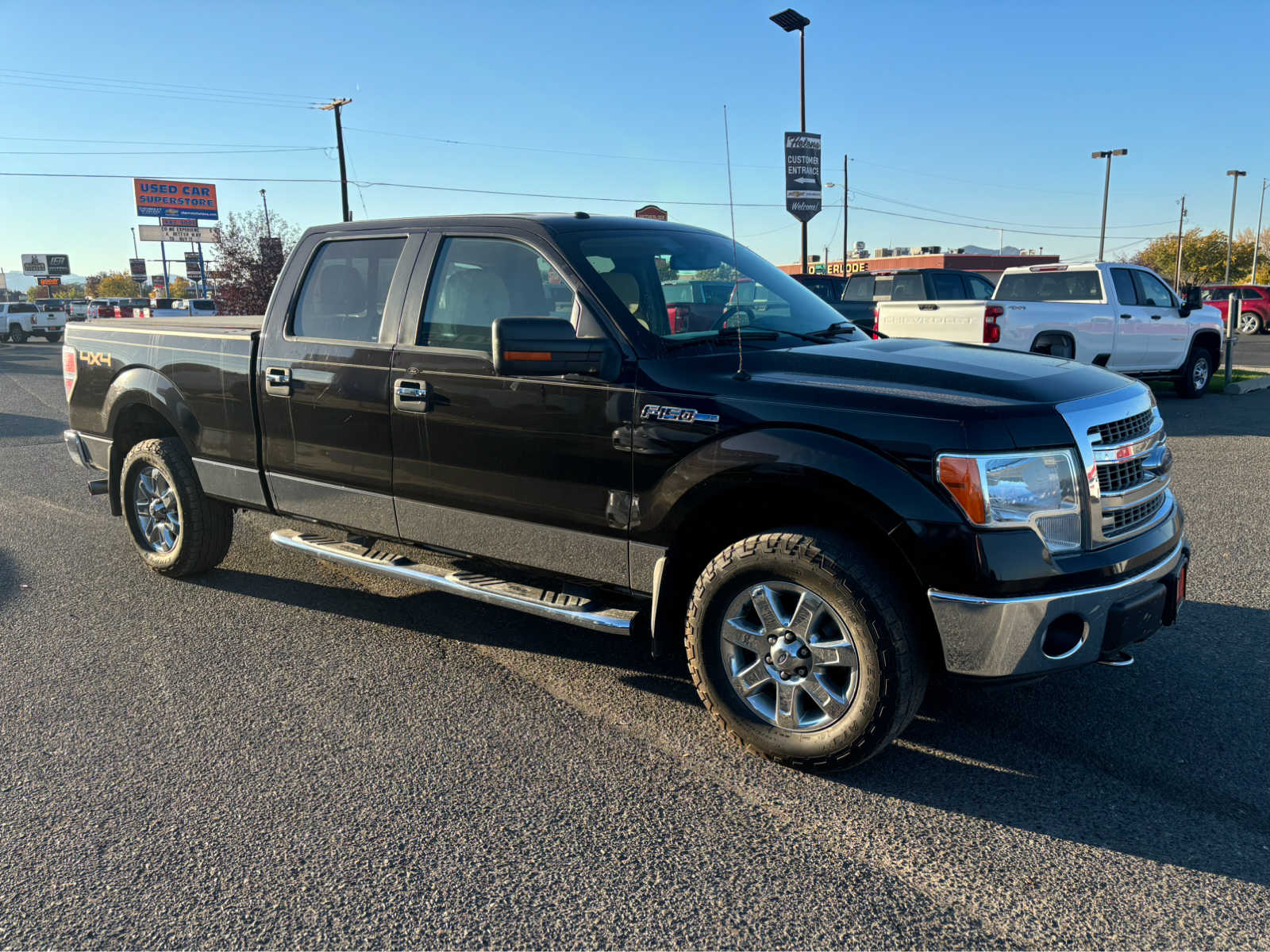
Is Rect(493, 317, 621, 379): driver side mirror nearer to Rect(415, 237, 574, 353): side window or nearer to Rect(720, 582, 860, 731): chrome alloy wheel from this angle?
Rect(415, 237, 574, 353): side window

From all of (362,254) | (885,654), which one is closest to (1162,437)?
(885,654)

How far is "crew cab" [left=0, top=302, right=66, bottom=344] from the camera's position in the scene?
4116 cm

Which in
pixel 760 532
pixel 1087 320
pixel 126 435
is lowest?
pixel 760 532

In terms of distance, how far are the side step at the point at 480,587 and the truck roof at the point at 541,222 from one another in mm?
1523

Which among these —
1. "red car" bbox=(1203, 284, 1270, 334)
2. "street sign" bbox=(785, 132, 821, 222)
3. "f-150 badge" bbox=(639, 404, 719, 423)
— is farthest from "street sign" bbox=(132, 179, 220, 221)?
"f-150 badge" bbox=(639, 404, 719, 423)

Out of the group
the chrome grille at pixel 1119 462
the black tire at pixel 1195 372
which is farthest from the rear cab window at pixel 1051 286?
the chrome grille at pixel 1119 462

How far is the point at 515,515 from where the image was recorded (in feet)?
13.1

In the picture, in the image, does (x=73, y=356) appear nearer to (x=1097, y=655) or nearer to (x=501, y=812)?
(x=501, y=812)

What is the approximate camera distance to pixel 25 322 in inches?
1626

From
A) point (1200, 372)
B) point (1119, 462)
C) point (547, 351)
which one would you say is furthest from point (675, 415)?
point (1200, 372)

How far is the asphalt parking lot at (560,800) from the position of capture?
8.41 ft

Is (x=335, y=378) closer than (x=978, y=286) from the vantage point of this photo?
Yes

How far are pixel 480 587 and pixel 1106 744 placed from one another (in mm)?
2503

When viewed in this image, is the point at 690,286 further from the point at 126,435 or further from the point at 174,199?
the point at 174,199
